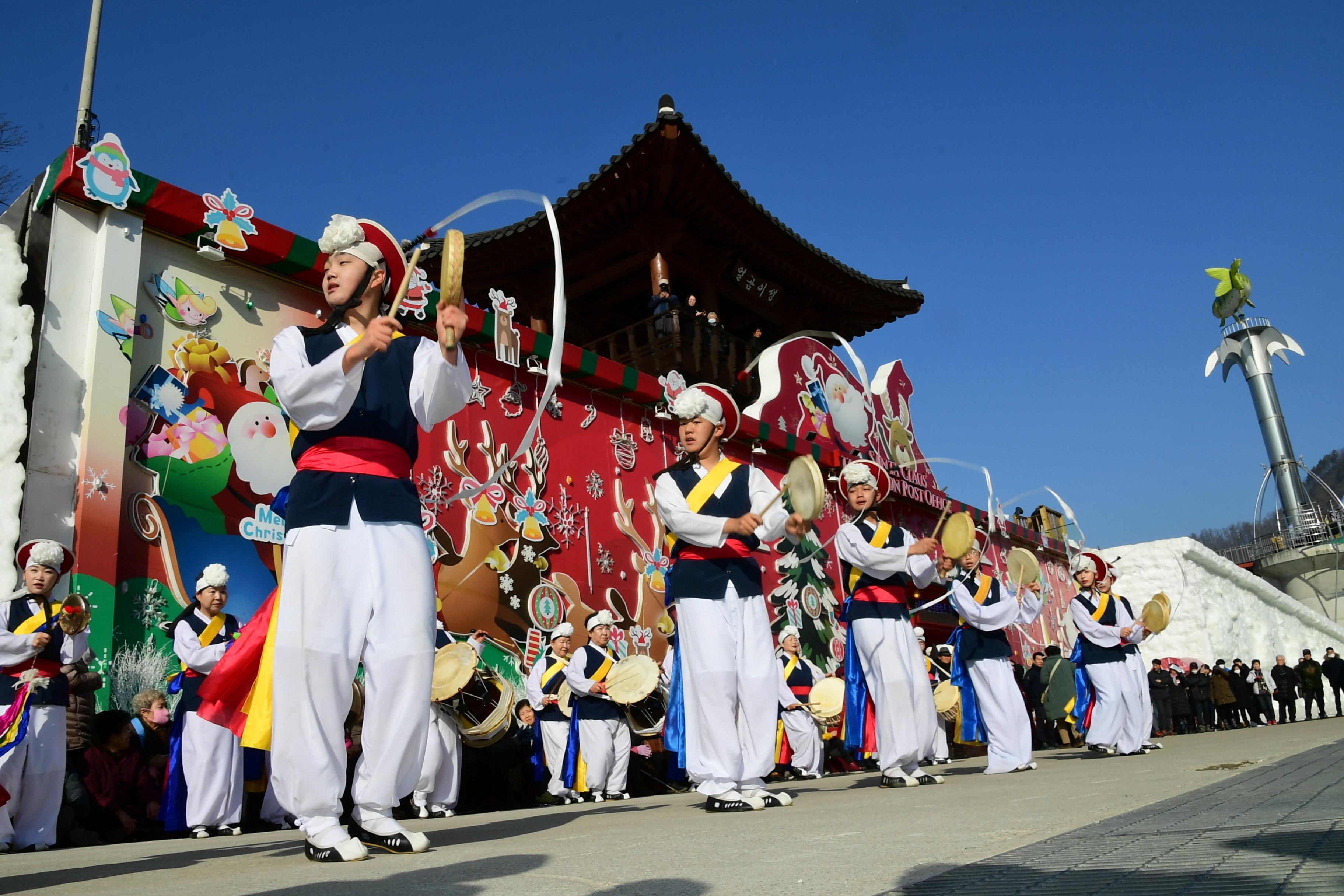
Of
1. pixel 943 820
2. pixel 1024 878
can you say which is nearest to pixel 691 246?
pixel 943 820

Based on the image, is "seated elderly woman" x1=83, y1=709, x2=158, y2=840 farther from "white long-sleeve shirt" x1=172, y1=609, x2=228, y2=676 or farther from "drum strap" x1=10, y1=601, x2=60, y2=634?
"drum strap" x1=10, y1=601, x2=60, y2=634

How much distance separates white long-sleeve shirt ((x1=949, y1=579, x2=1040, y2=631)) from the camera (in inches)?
268

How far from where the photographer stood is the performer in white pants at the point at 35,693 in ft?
15.7

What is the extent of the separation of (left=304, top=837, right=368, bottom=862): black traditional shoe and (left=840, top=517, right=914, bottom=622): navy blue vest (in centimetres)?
358

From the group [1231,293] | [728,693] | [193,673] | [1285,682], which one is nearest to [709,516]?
[728,693]

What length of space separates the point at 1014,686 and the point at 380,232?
536cm

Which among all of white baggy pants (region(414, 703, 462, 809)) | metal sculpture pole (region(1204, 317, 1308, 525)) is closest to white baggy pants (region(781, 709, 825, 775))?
white baggy pants (region(414, 703, 462, 809))

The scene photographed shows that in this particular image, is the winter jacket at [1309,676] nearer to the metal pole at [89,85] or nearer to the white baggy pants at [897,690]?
the white baggy pants at [897,690]

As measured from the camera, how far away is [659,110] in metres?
12.1

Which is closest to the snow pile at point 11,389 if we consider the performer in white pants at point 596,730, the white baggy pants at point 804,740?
the performer in white pants at point 596,730

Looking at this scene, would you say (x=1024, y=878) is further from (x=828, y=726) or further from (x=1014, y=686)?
(x=828, y=726)

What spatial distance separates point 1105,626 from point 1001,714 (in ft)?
7.97

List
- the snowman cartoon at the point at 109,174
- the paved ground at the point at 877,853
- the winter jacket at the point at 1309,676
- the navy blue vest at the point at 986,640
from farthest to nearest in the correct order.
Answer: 1. the winter jacket at the point at 1309,676
2. the navy blue vest at the point at 986,640
3. the snowman cartoon at the point at 109,174
4. the paved ground at the point at 877,853

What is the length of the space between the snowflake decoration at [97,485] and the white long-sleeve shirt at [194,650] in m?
0.96
